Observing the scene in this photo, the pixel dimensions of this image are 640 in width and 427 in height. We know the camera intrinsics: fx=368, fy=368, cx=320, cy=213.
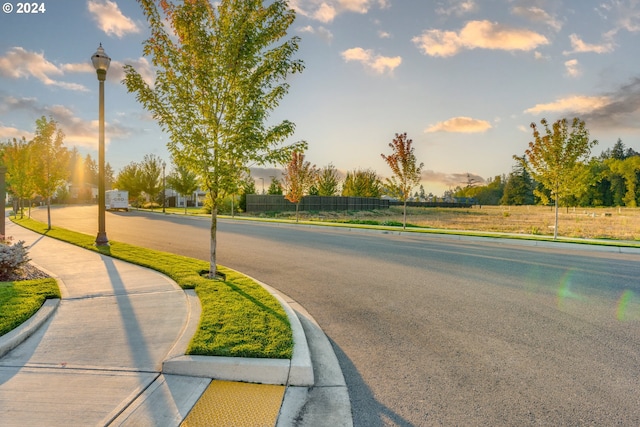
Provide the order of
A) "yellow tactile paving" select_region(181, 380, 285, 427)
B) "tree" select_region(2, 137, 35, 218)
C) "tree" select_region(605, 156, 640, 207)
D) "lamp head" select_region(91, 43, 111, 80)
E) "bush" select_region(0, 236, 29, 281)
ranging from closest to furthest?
"yellow tactile paving" select_region(181, 380, 285, 427), "bush" select_region(0, 236, 29, 281), "lamp head" select_region(91, 43, 111, 80), "tree" select_region(2, 137, 35, 218), "tree" select_region(605, 156, 640, 207)

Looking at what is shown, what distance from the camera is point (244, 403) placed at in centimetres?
311

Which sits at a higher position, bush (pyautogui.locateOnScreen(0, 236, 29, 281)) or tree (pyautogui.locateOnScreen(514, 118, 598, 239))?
tree (pyautogui.locateOnScreen(514, 118, 598, 239))

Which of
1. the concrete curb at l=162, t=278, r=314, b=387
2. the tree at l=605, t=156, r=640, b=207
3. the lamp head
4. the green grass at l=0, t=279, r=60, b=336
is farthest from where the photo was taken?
the tree at l=605, t=156, r=640, b=207

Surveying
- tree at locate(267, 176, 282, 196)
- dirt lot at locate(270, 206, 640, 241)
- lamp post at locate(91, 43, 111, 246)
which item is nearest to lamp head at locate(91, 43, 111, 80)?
lamp post at locate(91, 43, 111, 246)

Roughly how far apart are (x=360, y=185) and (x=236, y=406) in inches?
2183

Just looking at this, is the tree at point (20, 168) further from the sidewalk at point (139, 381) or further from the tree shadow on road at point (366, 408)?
the tree shadow on road at point (366, 408)

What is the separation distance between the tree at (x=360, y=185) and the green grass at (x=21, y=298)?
51387 mm

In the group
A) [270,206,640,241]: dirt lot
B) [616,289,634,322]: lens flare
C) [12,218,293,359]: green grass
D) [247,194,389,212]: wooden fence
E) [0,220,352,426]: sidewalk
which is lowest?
[0,220,352,426]: sidewalk

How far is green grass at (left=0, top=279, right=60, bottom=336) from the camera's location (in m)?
4.65

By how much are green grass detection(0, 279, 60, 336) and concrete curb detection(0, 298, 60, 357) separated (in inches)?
2.8

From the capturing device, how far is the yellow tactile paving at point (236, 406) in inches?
111

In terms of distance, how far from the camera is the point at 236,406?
10.0ft

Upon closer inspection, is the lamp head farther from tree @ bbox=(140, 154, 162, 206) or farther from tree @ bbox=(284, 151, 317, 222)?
tree @ bbox=(140, 154, 162, 206)

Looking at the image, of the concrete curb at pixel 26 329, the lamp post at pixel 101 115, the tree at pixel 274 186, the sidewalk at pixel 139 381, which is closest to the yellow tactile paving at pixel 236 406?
the sidewalk at pixel 139 381
